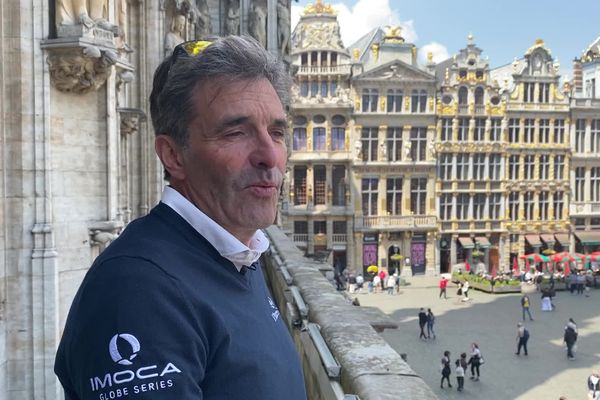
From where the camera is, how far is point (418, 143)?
3847 cm

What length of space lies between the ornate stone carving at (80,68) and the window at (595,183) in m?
41.5

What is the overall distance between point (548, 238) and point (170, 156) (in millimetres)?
41818

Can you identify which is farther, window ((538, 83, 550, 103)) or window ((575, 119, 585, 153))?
window ((575, 119, 585, 153))

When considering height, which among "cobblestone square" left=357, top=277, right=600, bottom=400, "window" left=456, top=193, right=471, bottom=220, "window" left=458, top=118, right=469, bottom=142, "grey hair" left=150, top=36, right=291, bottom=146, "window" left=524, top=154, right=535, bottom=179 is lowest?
"cobblestone square" left=357, top=277, right=600, bottom=400

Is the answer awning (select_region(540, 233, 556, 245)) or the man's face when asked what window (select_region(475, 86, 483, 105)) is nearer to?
awning (select_region(540, 233, 556, 245))

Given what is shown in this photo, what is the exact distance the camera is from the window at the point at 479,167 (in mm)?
39156

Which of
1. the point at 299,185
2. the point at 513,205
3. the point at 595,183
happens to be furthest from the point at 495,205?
the point at 299,185

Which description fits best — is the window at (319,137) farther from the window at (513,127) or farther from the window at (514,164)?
the window at (514,164)

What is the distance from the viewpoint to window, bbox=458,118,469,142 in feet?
127

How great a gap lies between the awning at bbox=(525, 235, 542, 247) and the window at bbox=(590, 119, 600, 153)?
692cm

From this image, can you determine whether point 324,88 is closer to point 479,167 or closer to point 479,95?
point 479,95

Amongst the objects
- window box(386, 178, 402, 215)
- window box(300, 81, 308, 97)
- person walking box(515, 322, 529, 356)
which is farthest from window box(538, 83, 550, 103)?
person walking box(515, 322, 529, 356)

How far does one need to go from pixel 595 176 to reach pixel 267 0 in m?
34.5

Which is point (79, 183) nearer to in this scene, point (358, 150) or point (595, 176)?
point (358, 150)
